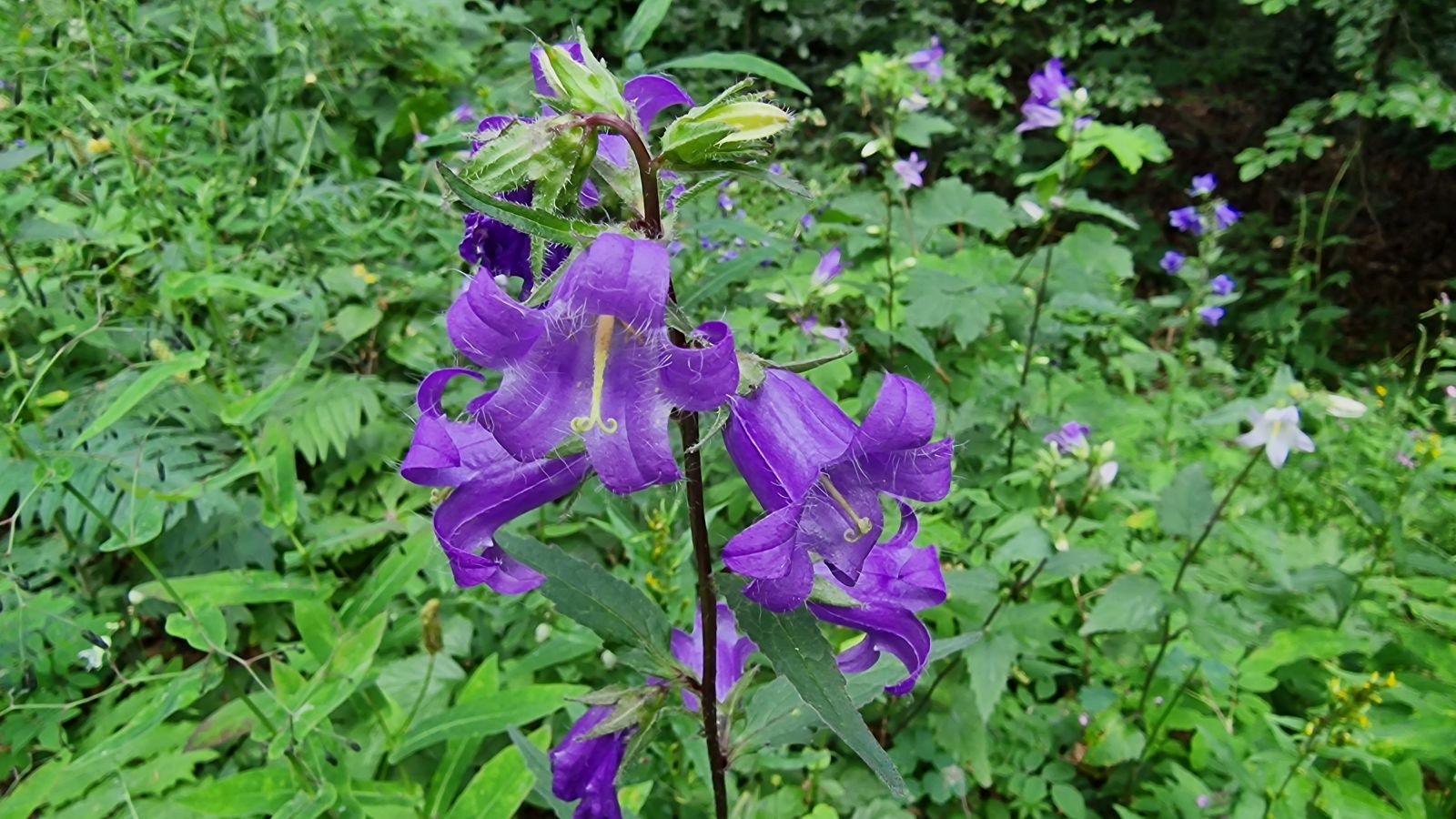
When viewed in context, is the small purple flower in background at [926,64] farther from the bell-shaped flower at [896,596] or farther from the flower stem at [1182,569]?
the bell-shaped flower at [896,596]

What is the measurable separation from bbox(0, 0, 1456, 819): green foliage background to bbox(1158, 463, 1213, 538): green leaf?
1 cm

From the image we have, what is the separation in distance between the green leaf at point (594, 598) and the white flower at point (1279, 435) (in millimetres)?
1899

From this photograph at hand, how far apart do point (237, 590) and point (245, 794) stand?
19.7 inches

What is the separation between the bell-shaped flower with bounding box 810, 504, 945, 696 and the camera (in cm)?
113

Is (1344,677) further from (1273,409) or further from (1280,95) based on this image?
(1280,95)

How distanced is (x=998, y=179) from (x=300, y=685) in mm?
7575

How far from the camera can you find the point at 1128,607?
7.47 ft

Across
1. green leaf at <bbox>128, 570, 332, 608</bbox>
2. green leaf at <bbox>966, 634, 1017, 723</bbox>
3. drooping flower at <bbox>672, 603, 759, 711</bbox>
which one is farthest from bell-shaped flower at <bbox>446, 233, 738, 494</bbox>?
green leaf at <bbox>966, 634, 1017, 723</bbox>

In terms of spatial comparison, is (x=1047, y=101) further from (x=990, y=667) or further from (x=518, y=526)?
(x=518, y=526)

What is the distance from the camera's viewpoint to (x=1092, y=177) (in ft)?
25.6

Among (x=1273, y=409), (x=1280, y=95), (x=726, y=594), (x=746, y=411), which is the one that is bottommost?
(x=1280, y=95)

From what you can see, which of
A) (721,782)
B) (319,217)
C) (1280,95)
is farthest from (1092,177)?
(721,782)

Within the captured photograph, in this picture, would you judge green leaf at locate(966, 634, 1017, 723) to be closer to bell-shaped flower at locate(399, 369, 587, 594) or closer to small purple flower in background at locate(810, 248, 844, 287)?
small purple flower in background at locate(810, 248, 844, 287)

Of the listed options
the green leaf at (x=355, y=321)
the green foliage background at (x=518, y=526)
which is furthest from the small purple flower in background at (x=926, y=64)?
the green leaf at (x=355, y=321)
